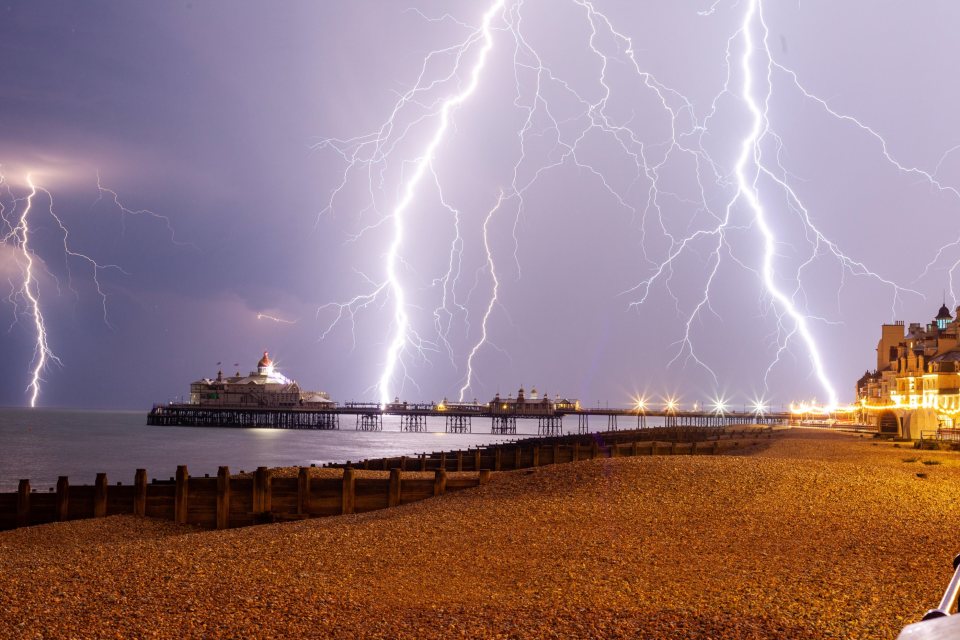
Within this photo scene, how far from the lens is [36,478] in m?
41.3

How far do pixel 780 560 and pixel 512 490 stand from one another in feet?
21.8

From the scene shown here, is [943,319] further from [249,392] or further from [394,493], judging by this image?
[249,392]

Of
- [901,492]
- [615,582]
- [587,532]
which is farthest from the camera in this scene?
[901,492]

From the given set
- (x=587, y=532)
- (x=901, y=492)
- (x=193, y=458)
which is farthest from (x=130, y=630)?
(x=193, y=458)

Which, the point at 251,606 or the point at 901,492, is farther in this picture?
the point at 901,492

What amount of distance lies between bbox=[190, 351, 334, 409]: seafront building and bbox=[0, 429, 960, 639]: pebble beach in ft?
431

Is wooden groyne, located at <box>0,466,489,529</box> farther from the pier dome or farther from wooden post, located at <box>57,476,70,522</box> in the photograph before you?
the pier dome

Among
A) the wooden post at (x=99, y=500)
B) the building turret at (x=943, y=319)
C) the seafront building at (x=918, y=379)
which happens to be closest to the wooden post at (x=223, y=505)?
the wooden post at (x=99, y=500)

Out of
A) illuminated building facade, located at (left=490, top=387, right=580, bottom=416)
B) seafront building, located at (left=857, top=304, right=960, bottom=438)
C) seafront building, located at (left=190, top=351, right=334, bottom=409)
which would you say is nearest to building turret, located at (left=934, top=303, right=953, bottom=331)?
seafront building, located at (left=857, top=304, right=960, bottom=438)

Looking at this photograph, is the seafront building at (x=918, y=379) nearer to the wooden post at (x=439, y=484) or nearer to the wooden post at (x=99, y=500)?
the wooden post at (x=439, y=484)

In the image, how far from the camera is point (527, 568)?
9062 millimetres

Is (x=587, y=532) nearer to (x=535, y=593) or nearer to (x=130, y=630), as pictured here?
(x=535, y=593)

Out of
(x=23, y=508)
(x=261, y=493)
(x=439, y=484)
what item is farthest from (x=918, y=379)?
(x=23, y=508)

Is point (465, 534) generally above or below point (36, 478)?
above
